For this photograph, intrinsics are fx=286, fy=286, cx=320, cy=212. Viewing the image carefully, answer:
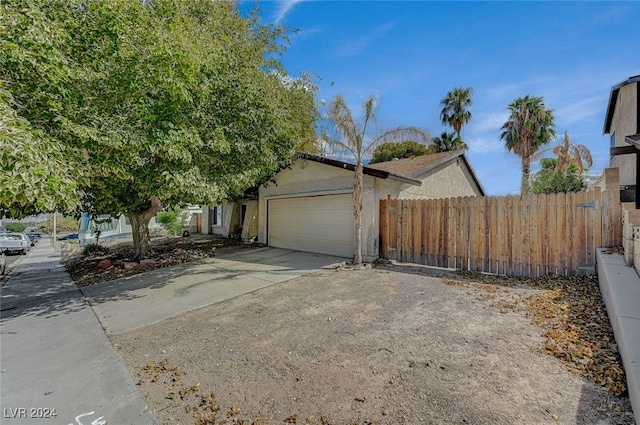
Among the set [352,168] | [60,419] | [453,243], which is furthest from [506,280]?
[60,419]

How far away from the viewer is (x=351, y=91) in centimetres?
841

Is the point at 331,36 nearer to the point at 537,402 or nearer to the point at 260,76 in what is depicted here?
the point at 260,76

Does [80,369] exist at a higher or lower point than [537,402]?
lower

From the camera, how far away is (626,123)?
696 cm

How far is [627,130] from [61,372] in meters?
11.8

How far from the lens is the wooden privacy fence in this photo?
237 inches

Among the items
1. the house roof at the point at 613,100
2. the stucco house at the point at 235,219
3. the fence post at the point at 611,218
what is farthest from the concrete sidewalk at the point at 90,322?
the house roof at the point at 613,100

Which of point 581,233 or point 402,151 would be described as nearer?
A: point 581,233

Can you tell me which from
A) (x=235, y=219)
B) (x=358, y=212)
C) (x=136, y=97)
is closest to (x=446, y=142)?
(x=235, y=219)

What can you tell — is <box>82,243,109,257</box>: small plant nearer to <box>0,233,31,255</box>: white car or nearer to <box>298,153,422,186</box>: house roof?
<box>0,233,31,255</box>: white car

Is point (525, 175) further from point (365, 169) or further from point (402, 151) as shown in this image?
point (365, 169)

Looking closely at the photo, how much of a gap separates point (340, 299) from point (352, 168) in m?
5.00

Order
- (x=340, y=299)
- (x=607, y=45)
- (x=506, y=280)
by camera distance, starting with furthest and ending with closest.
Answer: (x=607, y=45)
(x=506, y=280)
(x=340, y=299)

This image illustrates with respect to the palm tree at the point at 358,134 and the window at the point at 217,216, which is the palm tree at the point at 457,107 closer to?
the palm tree at the point at 358,134
